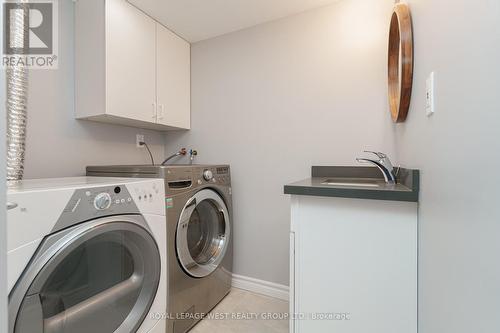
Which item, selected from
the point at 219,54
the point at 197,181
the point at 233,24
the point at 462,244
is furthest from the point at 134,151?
the point at 462,244

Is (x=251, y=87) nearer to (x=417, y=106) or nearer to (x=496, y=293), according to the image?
(x=417, y=106)

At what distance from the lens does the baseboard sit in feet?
5.65

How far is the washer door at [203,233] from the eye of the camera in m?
1.32

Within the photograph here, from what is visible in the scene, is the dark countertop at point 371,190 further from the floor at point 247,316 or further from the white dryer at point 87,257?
the floor at point 247,316

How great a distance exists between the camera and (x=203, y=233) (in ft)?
5.35

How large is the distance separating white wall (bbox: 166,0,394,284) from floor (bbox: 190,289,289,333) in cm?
18

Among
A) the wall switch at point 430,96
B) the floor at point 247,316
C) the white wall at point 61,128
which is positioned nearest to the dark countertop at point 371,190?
the wall switch at point 430,96

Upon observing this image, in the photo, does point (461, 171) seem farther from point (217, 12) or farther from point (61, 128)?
point (61, 128)

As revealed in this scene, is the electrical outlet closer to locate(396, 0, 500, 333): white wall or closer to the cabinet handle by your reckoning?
the cabinet handle

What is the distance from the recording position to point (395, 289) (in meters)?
0.86

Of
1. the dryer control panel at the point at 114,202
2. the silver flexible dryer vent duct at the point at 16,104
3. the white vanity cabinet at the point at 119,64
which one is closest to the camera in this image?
the dryer control panel at the point at 114,202

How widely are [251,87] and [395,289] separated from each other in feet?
5.13

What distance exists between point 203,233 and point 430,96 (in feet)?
4.82

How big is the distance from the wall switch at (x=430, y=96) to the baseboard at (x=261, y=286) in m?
1.51
